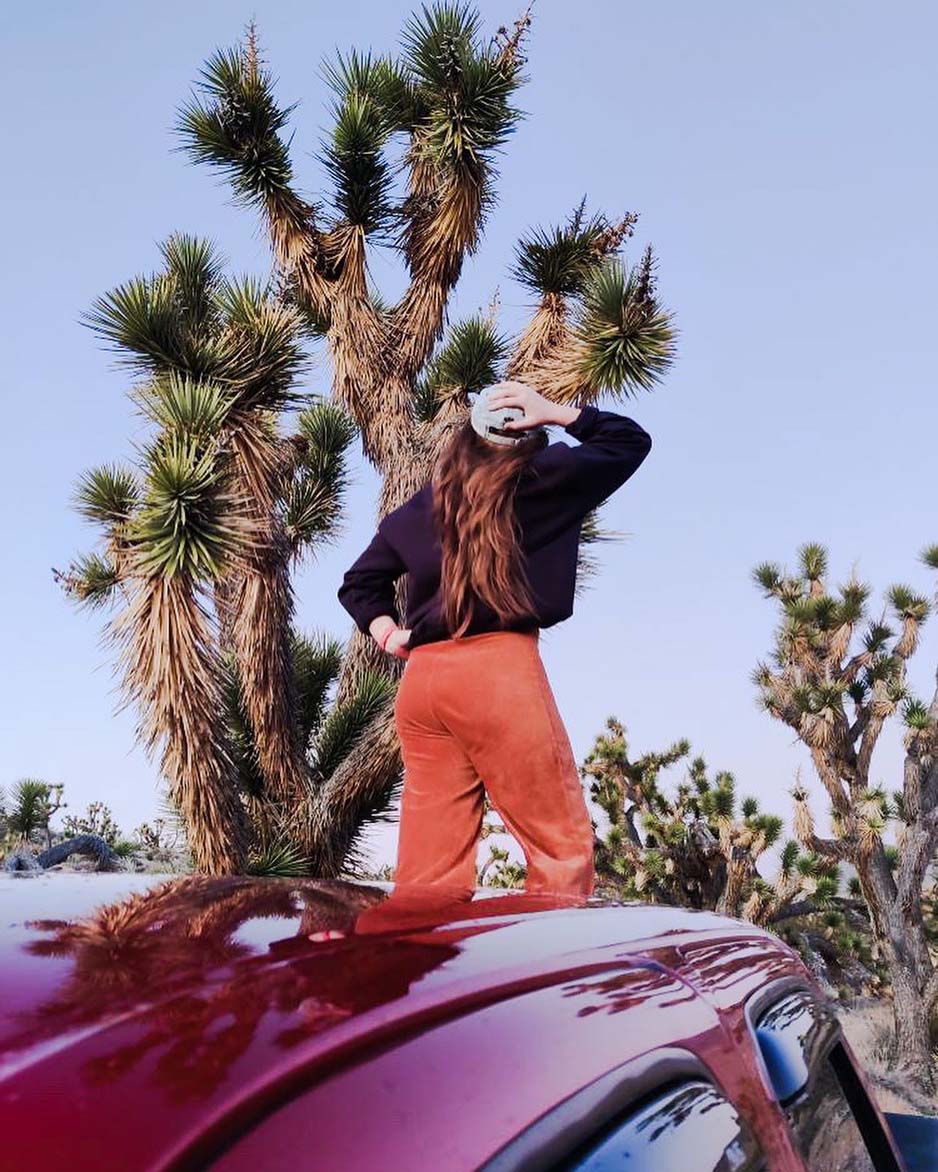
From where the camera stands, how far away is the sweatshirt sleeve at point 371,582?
3486 mm

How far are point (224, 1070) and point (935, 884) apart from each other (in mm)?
22822

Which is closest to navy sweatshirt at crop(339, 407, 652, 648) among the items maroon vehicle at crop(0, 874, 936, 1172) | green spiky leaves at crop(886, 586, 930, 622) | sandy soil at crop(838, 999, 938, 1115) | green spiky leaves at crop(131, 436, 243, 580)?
maroon vehicle at crop(0, 874, 936, 1172)

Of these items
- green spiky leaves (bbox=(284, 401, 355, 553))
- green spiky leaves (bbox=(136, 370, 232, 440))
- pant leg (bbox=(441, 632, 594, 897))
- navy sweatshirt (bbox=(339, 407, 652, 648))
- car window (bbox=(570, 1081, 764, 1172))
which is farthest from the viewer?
green spiky leaves (bbox=(284, 401, 355, 553))

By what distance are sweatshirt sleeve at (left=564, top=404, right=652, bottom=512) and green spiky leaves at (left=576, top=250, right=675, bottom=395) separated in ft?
24.9

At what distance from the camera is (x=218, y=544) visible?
9.20m

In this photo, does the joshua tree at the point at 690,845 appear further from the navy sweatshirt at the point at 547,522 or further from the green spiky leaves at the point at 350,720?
the navy sweatshirt at the point at 547,522

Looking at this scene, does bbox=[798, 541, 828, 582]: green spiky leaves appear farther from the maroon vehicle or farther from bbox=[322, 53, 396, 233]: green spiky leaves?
the maroon vehicle

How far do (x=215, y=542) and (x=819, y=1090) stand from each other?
818 cm

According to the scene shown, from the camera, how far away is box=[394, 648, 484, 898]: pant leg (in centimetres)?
290

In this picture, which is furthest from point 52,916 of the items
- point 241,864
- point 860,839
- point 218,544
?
point 860,839

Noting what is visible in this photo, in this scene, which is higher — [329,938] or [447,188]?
[447,188]

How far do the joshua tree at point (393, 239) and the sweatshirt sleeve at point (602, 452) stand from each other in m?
8.44

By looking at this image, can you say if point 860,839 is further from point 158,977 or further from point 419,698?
point 158,977

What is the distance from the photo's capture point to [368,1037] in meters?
0.67
